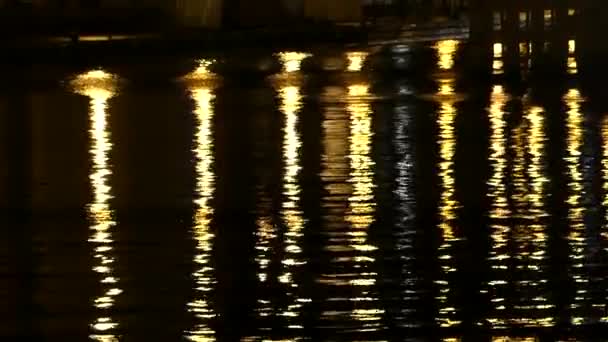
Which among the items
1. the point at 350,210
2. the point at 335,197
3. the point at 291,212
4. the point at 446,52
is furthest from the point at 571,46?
the point at 291,212

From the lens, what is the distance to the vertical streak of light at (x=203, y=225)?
372 inches

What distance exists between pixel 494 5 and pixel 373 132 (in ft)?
61.7

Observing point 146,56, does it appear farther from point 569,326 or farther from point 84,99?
A: point 569,326

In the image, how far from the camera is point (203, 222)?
42.9 feet

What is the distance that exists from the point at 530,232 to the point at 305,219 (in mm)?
1755

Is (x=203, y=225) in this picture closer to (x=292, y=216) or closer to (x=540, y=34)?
(x=292, y=216)

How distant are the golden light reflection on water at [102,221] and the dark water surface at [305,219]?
1.1 inches

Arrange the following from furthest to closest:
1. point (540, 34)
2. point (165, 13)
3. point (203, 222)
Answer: point (165, 13) → point (540, 34) → point (203, 222)

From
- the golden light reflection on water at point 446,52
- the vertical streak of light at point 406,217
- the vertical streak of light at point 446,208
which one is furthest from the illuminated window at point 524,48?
the vertical streak of light at point 406,217

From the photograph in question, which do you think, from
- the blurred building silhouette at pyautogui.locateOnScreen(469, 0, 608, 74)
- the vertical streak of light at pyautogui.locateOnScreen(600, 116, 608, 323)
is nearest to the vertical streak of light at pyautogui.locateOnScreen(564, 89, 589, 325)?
the vertical streak of light at pyautogui.locateOnScreen(600, 116, 608, 323)

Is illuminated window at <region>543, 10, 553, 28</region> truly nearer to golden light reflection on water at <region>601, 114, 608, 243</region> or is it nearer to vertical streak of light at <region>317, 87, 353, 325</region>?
vertical streak of light at <region>317, 87, 353, 325</region>

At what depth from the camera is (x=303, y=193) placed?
1456 centimetres

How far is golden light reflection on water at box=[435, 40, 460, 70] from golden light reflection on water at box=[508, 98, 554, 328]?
12.3 m

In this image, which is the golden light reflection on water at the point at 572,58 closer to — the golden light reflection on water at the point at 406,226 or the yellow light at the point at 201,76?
the yellow light at the point at 201,76
